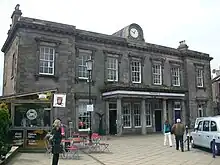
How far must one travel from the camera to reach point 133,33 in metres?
27.6

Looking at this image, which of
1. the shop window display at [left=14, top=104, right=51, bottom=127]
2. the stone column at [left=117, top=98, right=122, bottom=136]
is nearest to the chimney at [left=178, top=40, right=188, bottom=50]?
the stone column at [left=117, top=98, right=122, bottom=136]

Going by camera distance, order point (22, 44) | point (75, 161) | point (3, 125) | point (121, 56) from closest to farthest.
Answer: point (3, 125)
point (75, 161)
point (22, 44)
point (121, 56)

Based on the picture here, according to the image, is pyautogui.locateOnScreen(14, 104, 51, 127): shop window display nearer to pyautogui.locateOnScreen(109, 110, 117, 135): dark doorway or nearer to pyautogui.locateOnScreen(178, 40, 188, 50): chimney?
pyautogui.locateOnScreen(109, 110, 117, 135): dark doorway

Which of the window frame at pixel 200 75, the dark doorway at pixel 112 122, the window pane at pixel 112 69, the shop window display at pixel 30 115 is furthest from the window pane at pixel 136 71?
the shop window display at pixel 30 115

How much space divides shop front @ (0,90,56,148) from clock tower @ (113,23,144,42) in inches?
577

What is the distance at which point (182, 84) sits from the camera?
3103 centimetres

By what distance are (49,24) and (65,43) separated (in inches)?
79.3

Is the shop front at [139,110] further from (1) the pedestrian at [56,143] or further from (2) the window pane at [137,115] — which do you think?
(1) the pedestrian at [56,143]

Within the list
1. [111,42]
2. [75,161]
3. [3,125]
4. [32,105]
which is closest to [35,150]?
[32,105]

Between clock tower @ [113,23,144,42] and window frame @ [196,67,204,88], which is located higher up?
clock tower @ [113,23,144,42]

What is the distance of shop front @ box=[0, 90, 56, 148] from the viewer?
45.8 ft

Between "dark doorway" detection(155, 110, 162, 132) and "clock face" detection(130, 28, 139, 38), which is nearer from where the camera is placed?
"clock face" detection(130, 28, 139, 38)

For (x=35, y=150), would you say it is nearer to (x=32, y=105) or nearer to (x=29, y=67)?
(x=32, y=105)

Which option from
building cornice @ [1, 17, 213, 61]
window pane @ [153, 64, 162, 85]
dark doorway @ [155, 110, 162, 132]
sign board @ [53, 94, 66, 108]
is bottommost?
dark doorway @ [155, 110, 162, 132]
